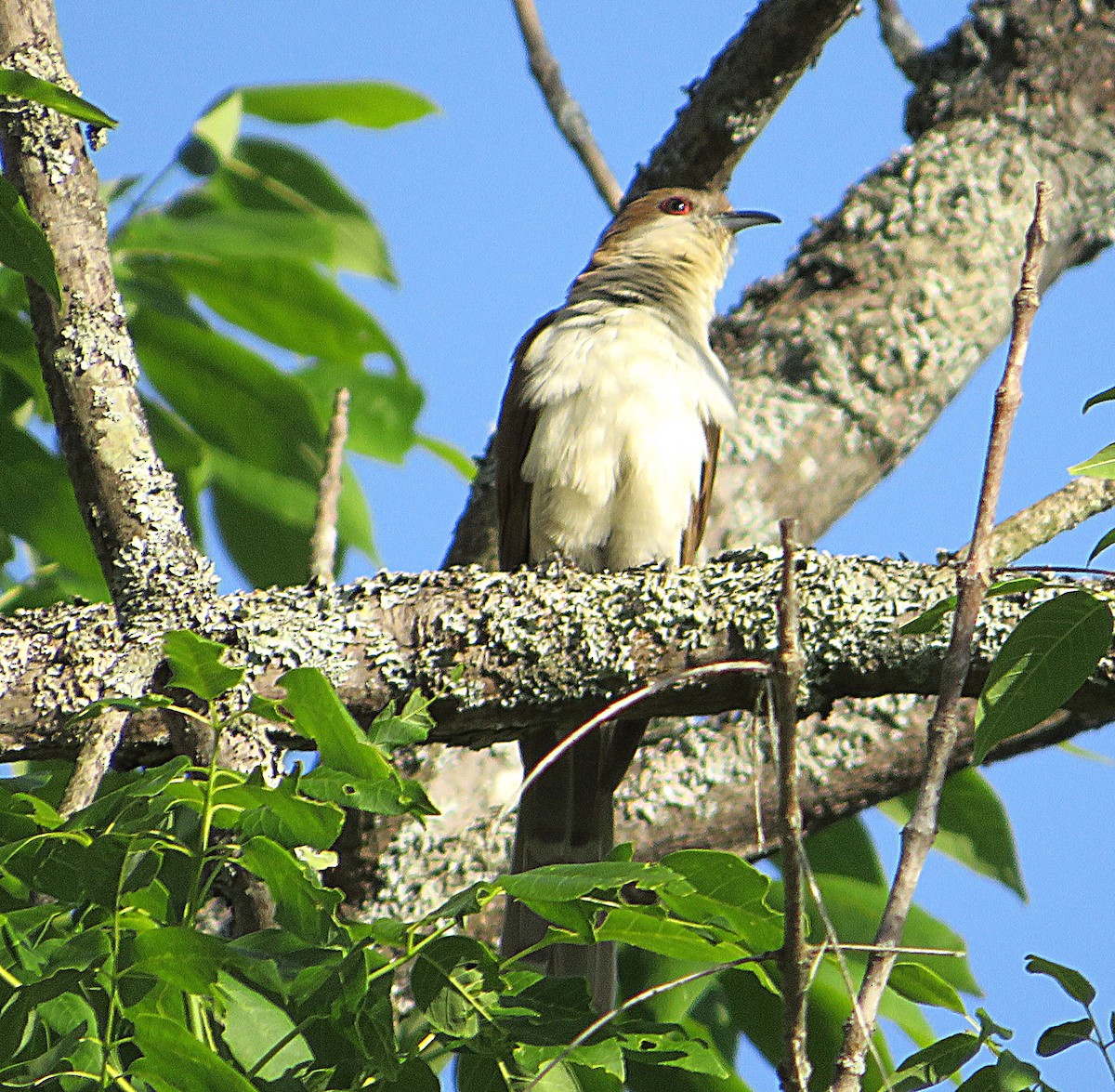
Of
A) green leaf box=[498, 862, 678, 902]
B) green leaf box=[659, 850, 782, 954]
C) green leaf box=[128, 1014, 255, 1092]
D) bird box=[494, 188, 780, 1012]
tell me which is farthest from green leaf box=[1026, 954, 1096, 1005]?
bird box=[494, 188, 780, 1012]

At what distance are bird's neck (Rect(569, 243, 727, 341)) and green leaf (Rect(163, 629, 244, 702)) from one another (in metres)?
3.34

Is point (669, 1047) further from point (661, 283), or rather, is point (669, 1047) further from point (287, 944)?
point (661, 283)

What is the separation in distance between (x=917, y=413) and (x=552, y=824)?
6.25ft

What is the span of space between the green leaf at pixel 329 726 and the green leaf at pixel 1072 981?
87cm

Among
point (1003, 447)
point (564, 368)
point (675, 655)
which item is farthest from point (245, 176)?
point (1003, 447)

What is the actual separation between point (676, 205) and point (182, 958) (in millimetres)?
4151

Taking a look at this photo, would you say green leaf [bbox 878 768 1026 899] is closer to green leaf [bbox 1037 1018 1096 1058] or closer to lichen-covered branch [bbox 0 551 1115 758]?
lichen-covered branch [bbox 0 551 1115 758]

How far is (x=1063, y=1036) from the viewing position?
179 centimetres

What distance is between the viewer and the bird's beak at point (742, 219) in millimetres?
5504

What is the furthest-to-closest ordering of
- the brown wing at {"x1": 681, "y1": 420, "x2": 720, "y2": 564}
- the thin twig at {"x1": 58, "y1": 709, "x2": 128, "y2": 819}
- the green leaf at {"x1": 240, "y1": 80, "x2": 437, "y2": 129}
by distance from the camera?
the brown wing at {"x1": 681, "y1": 420, "x2": 720, "y2": 564} < the green leaf at {"x1": 240, "y1": 80, "x2": 437, "y2": 129} < the thin twig at {"x1": 58, "y1": 709, "x2": 128, "y2": 819}

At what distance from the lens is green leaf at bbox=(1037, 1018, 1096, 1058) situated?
5.82ft

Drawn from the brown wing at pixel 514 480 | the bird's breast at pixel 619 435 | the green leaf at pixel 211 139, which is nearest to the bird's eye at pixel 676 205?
the bird's breast at pixel 619 435

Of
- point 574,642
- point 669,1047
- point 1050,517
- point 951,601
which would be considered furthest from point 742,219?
point 669,1047

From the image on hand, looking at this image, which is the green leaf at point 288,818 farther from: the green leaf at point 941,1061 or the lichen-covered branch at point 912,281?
the lichen-covered branch at point 912,281
